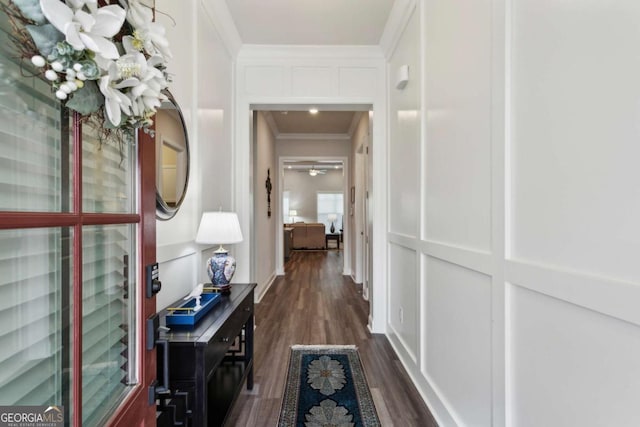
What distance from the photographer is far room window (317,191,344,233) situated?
12750 mm

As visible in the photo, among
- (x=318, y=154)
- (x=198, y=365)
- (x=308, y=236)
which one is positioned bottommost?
(x=308, y=236)

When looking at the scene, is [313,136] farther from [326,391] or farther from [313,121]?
[326,391]

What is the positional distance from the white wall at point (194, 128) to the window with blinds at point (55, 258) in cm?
87

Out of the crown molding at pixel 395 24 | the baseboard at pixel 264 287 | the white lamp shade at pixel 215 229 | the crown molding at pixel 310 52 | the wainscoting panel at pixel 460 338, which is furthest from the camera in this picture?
the baseboard at pixel 264 287

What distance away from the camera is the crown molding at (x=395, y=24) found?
2.37m

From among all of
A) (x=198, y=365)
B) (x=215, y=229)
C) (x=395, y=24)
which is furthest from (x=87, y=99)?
(x=395, y=24)

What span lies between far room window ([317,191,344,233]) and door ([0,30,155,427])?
11902 millimetres

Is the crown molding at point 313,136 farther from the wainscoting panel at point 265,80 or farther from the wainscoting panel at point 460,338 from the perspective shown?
the wainscoting panel at point 460,338

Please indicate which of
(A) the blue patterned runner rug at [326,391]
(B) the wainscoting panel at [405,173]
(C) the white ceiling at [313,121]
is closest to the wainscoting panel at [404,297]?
(B) the wainscoting panel at [405,173]

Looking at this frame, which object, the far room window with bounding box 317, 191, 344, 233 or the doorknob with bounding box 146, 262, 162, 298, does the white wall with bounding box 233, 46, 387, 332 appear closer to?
the doorknob with bounding box 146, 262, 162, 298

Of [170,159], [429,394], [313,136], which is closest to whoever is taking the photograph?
[170,159]

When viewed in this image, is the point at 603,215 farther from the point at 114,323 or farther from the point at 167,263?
the point at 167,263

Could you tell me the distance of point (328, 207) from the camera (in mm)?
12844

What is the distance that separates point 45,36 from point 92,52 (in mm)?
68
